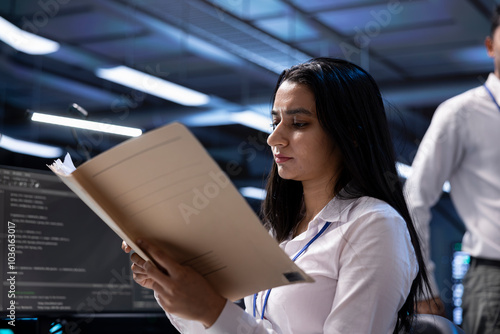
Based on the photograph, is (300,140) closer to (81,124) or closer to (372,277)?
(372,277)

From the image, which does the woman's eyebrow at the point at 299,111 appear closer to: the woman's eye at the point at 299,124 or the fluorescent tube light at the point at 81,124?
the woman's eye at the point at 299,124

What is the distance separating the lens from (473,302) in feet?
6.13

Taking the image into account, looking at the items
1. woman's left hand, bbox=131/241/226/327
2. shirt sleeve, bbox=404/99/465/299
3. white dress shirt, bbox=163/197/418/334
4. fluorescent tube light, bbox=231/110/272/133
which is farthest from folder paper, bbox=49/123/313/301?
fluorescent tube light, bbox=231/110/272/133

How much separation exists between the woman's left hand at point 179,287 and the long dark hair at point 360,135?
47 cm

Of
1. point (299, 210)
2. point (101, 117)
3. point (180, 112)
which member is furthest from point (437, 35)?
point (299, 210)

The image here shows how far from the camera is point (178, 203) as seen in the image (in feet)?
3.30

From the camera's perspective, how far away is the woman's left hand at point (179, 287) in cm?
105

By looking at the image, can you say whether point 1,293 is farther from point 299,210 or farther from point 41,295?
point 299,210

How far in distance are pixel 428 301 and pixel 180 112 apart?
21.1 ft

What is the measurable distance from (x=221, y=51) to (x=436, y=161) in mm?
5223

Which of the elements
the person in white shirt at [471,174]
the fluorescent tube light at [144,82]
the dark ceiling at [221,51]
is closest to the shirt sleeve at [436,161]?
the person in white shirt at [471,174]

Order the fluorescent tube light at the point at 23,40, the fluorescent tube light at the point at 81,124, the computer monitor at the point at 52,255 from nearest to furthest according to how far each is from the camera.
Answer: the computer monitor at the point at 52,255 → the fluorescent tube light at the point at 81,124 → the fluorescent tube light at the point at 23,40


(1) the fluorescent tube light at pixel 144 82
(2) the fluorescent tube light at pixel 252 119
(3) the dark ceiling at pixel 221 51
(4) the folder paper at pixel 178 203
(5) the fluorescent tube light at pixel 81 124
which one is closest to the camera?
(4) the folder paper at pixel 178 203

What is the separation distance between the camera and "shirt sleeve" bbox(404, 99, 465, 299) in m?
2.06
